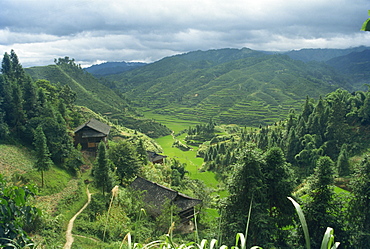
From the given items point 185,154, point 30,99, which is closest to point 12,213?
point 30,99

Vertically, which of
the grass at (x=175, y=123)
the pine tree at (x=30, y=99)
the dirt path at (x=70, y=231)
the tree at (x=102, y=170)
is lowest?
the grass at (x=175, y=123)

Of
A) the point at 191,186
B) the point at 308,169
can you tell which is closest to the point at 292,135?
the point at 308,169

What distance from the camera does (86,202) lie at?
26.0 meters

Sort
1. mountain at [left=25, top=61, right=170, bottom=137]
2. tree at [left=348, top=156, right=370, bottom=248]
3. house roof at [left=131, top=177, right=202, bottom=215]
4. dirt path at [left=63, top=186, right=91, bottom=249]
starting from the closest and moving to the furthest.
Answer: tree at [left=348, top=156, right=370, bottom=248] < dirt path at [left=63, top=186, right=91, bottom=249] < house roof at [left=131, top=177, right=202, bottom=215] < mountain at [left=25, top=61, right=170, bottom=137]

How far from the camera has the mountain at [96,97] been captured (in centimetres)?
10575

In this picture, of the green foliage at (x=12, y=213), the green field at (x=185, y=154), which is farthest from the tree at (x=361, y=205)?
the green field at (x=185, y=154)

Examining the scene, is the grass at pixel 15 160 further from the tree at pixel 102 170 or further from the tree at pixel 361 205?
the tree at pixel 361 205

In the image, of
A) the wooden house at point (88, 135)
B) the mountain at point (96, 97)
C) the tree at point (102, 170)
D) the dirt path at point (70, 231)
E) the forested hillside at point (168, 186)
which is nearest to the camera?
the forested hillside at point (168, 186)

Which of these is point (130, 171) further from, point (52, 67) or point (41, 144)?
point (52, 67)

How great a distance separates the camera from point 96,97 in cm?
12062

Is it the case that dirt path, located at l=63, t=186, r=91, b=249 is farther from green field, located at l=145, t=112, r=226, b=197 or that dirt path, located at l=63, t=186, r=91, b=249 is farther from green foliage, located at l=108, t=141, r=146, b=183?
green field, located at l=145, t=112, r=226, b=197

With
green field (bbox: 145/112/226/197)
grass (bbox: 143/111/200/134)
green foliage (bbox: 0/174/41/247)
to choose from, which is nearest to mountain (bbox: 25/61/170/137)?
green field (bbox: 145/112/226/197)

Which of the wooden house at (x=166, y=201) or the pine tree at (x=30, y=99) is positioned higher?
the pine tree at (x=30, y=99)

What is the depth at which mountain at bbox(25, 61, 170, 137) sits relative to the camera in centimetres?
10575
